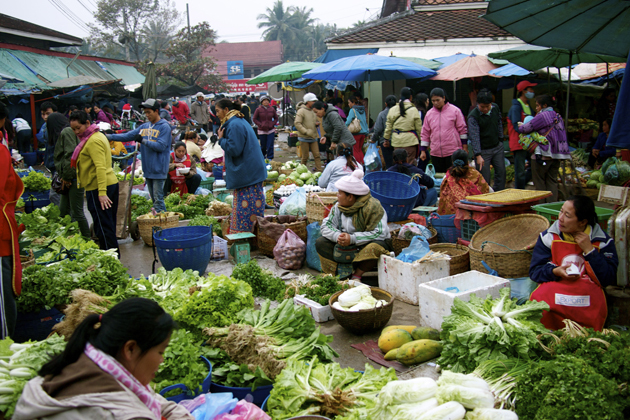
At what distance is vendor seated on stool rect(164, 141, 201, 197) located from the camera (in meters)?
9.61

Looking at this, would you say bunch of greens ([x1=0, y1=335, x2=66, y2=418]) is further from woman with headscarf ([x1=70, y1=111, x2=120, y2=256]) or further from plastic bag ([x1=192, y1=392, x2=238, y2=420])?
woman with headscarf ([x1=70, y1=111, x2=120, y2=256])

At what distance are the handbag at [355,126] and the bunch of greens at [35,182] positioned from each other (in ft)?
22.0

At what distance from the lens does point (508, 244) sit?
17.1ft

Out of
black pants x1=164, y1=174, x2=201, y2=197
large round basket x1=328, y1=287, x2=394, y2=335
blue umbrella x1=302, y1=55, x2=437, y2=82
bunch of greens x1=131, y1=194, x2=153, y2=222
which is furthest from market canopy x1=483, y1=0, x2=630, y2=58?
black pants x1=164, y1=174, x2=201, y2=197

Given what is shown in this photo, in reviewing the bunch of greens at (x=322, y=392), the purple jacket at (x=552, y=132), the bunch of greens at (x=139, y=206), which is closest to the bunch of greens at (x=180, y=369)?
the bunch of greens at (x=322, y=392)

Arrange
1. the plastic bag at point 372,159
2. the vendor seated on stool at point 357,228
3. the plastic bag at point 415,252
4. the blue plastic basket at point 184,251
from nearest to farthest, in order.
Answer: the plastic bag at point 415,252 → the vendor seated on stool at point 357,228 → the blue plastic basket at point 184,251 → the plastic bag at point 372,159

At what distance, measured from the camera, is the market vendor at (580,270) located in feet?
12.1

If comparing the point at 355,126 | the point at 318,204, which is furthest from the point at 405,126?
the point at 318,204

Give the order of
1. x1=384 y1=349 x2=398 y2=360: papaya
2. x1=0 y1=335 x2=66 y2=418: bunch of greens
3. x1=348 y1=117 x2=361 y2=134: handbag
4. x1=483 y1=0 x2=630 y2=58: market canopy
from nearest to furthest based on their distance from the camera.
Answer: x1=0 y1=335 x2=66 y2=418: bunch of greens, x1=384 y1=349 x2=398 y2=360: papaya, x1=483 y1=0 x2=630 y2=58: market canopy, x1=348 y1=117 x2=361 y2=134: handbag

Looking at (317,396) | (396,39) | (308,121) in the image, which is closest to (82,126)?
(317,396)

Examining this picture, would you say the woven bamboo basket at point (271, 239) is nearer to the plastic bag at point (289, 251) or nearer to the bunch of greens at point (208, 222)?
the plastic bag at point (289, 251)

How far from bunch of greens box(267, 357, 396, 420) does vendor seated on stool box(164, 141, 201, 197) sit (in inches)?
283

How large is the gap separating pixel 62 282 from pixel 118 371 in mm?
2669

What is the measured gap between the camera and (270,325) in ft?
11.8
